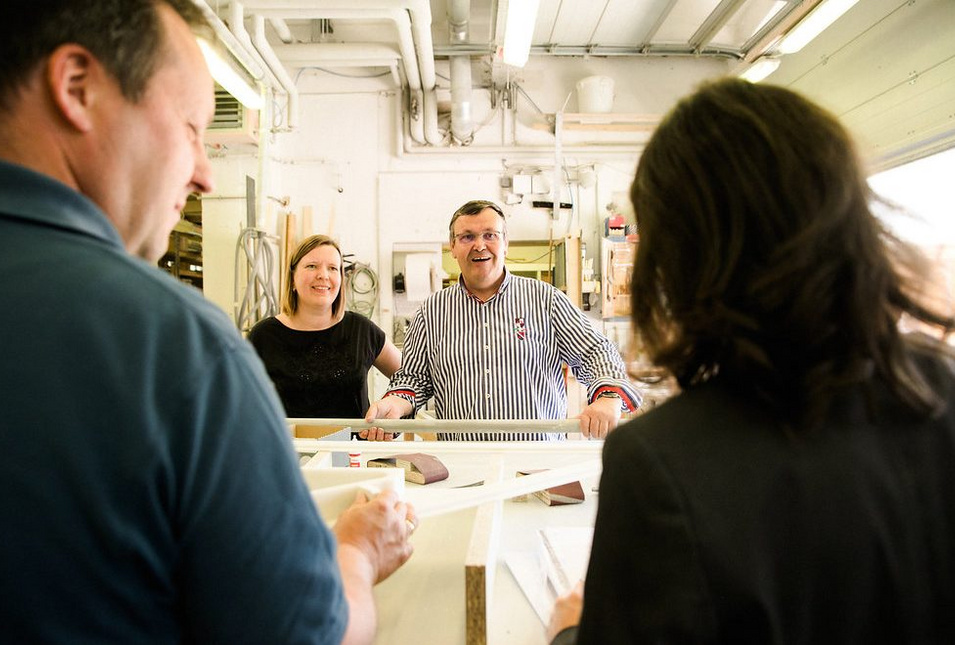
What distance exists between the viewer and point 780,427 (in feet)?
1.76

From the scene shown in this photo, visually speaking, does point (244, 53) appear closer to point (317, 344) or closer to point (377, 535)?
point (317, 344)

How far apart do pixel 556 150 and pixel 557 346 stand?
2857mm

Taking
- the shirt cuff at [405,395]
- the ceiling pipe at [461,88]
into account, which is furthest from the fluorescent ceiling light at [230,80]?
the shirt cuff at [405,395]

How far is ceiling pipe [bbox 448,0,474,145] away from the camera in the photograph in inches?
170

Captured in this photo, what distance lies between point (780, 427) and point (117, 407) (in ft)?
2.02

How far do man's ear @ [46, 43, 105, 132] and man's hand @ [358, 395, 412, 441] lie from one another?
53.5 inches

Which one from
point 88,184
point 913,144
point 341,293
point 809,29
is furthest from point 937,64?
point 88,184

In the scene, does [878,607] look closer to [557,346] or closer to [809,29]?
[557,346]

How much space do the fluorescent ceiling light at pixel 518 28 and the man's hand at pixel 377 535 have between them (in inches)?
112

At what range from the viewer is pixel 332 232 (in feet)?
16.1

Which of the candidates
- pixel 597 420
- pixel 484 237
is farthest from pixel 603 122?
pixel 597 420

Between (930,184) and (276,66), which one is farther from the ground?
(276,66)

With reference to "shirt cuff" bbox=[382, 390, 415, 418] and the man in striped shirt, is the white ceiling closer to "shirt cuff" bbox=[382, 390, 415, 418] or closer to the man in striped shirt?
the man in striped shirt

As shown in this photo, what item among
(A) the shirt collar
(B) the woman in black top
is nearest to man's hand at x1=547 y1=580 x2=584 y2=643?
(A) the shirt collar
